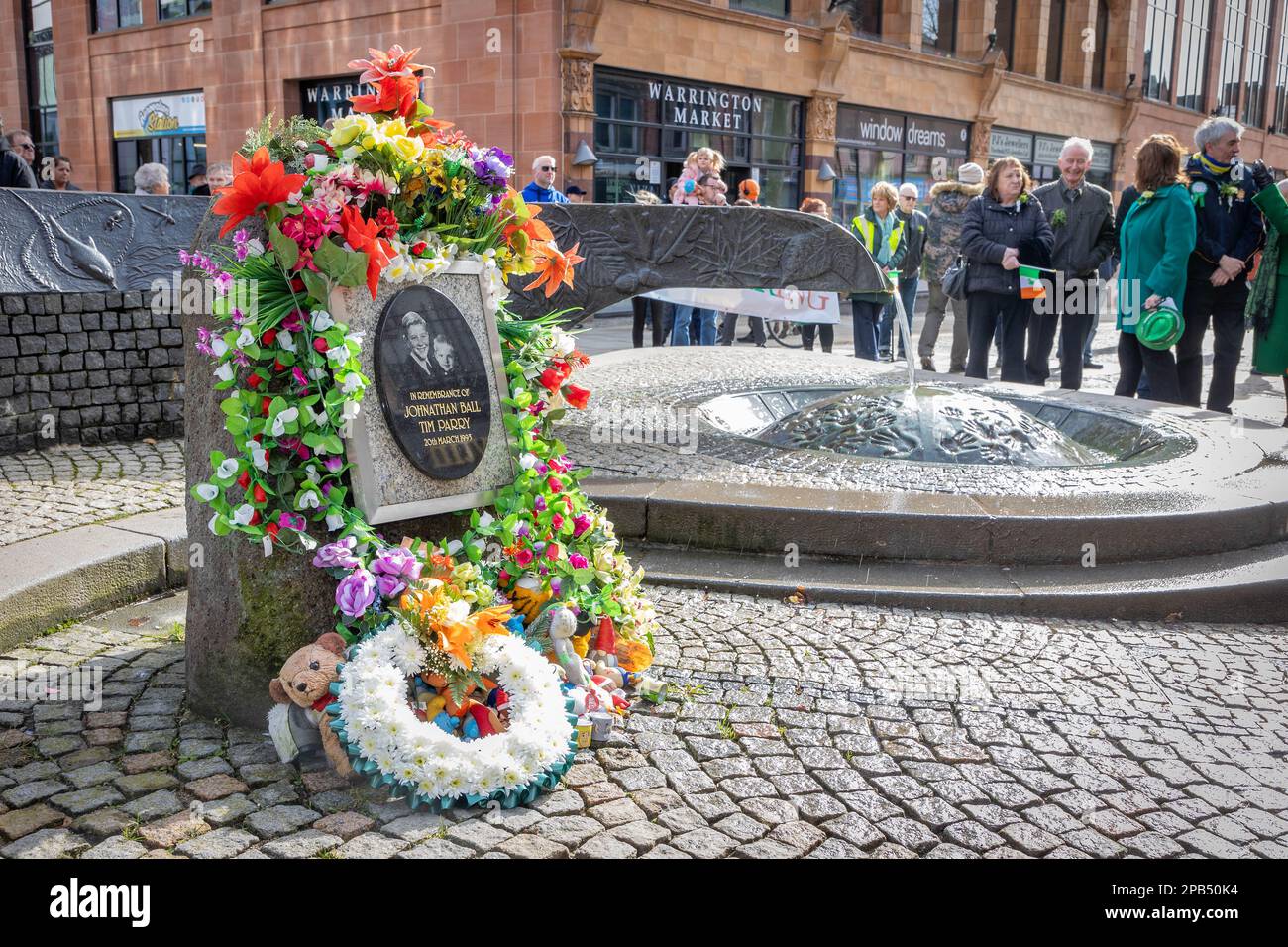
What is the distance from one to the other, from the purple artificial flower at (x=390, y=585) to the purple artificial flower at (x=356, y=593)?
0.17 ft

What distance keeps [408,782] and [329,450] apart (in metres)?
0.99

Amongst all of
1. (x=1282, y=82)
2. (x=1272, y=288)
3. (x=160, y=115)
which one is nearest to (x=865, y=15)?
(x=160, y=115)

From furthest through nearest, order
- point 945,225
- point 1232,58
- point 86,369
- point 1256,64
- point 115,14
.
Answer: point 1256,64
point 1232,58
point 115,14
point 945,225
point 86,369

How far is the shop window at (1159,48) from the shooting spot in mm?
34125

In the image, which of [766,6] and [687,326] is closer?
[687,326]

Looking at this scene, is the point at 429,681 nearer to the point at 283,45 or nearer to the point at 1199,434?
the point at 1199,434

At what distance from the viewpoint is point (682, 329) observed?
41.3 ft

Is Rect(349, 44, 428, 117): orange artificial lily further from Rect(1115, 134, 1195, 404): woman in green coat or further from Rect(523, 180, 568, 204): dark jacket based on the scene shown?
Rect(1115, 134, 1195, 404): woman in green coat

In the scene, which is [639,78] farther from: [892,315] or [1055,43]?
[1055,43]

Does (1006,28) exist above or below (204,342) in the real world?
above

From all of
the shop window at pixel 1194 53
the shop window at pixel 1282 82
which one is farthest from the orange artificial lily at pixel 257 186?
the shop window at pixel 1282 82

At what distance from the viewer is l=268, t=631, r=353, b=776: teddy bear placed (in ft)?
10.8

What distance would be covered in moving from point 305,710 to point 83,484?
3.47 m

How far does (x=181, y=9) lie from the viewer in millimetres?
23312
